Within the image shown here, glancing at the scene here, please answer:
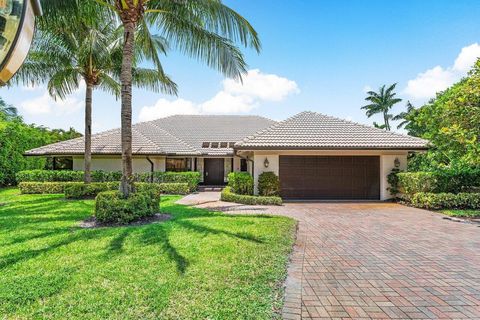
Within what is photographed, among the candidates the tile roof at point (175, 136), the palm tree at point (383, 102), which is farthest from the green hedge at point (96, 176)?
the palm tree at point (383, 102)

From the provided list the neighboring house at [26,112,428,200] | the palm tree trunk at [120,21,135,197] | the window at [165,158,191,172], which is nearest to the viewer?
the palm tree trunk at [120,21,135,197]

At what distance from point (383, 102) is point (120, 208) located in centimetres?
4610

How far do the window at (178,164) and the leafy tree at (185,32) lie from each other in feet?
40.9

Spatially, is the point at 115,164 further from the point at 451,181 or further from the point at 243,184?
the point at 451,181

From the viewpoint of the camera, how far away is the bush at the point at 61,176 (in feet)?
59.5

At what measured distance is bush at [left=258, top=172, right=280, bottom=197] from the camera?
14364 mm

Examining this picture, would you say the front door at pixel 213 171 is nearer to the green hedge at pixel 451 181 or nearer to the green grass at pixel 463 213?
the green hedge at pixel 451 181

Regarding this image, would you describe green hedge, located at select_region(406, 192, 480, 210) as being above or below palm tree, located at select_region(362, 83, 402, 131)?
below

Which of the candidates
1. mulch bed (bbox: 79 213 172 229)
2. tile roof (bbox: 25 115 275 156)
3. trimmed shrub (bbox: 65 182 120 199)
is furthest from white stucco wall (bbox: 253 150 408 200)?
trimmed shrub (bbox: 65 182 120 199)

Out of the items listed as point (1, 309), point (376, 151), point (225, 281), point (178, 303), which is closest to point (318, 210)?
point (376, 151)

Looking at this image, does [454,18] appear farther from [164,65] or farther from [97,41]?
[97,41]

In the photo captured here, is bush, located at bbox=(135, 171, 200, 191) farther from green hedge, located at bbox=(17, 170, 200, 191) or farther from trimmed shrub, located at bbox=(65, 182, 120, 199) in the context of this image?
trimmed shrub, located at bbox=(65, 182, 120, 199)

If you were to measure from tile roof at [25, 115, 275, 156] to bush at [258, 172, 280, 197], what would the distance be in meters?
7.80

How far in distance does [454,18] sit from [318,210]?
893 cm
